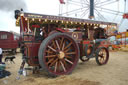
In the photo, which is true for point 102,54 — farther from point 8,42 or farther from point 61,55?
point 8,42

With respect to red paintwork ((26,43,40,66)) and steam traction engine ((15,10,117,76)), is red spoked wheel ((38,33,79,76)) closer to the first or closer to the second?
steam traction engine ((15,10,117,76))

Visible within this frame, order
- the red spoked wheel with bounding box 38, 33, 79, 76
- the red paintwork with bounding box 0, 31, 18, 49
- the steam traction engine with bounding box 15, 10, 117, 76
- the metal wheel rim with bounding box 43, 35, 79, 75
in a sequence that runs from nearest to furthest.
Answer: the red spoked wheel with bounding box 38, 33, 79, 76, the steam traction engine with bounding box 15, 10, 117, 76, the metal wheel rim with bounding box 43, 35, 79, 75, the red paintwork with bounding box 0, 31, 18, 49

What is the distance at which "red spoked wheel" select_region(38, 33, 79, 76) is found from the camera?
3951 millimetres

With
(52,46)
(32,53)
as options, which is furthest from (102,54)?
(32,53)

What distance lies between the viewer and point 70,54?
15.7 ft

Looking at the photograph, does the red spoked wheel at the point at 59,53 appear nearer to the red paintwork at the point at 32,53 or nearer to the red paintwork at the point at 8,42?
the red paintwork at the point at 32,53

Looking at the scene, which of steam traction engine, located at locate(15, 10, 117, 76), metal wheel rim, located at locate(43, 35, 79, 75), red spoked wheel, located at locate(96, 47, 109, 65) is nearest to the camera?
steam traction engine, located at locate(15, 10, 117, 76)

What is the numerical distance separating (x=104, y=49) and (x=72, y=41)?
2.39 m

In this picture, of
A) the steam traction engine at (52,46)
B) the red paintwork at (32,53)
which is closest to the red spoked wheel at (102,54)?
the steam traction engine at (52,46)

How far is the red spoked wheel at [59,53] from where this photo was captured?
3.95 m

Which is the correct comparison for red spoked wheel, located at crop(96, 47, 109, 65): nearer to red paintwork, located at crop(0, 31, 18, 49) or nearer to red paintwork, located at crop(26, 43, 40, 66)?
red paintwork, located at crop(26, 43, 40, 66)

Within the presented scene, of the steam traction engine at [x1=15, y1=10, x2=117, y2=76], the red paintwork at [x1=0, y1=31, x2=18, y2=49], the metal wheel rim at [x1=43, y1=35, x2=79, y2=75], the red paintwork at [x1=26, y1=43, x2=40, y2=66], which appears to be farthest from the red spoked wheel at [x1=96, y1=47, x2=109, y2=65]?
the red paintwork at [x1=0, y1=31, x2=18, y2=49]

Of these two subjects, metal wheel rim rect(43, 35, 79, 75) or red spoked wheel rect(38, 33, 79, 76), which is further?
metal wheel rim rect(43, 35, 79, 75)

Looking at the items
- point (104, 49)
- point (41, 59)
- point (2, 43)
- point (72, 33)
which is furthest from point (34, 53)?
point (2, 43)
